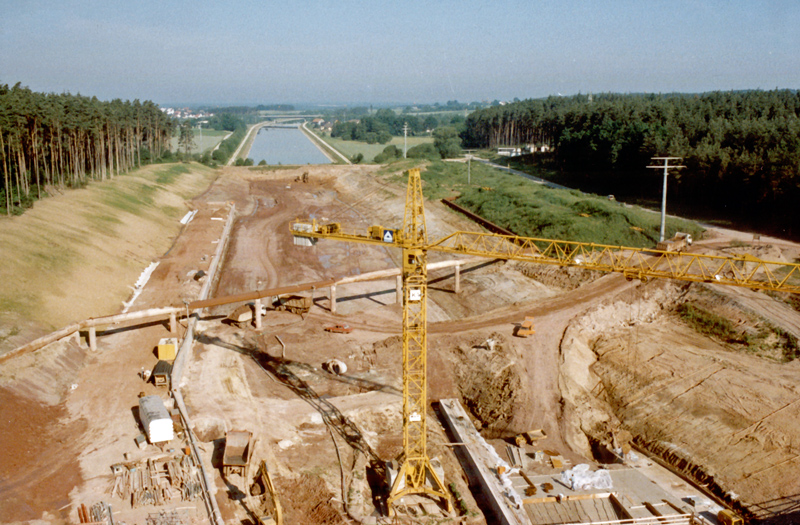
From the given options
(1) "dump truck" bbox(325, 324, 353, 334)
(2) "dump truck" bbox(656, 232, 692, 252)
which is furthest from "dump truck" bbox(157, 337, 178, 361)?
(2) "dump truck" bbox(656, 232, 692, 252)

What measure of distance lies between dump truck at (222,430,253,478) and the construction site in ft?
0.19

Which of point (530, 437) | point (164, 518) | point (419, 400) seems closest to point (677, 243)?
point (530, 437)

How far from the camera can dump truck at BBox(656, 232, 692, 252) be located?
160 ft

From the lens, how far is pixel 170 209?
74562mm

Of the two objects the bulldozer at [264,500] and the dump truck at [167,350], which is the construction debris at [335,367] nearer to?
the dump truck at [167,350]

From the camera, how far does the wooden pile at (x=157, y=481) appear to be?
2250 cm

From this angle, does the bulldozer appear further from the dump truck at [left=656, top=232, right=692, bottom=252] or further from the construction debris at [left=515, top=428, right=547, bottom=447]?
the dump truck at [left=656, top=232, right=692, bottom=252]

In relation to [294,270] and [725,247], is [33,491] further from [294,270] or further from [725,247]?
[725,247]

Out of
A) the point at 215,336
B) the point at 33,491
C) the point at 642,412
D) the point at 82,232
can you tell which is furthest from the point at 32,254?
the point at 642,412

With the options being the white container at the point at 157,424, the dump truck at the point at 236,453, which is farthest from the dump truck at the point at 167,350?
the dump truck at the point at 236,453

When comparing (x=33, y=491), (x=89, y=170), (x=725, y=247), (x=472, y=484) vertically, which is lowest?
(x=472, y=484)

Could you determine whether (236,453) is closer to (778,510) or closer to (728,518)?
(728,518)

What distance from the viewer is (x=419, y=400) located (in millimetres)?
27984

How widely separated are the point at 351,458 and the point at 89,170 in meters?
71.7
